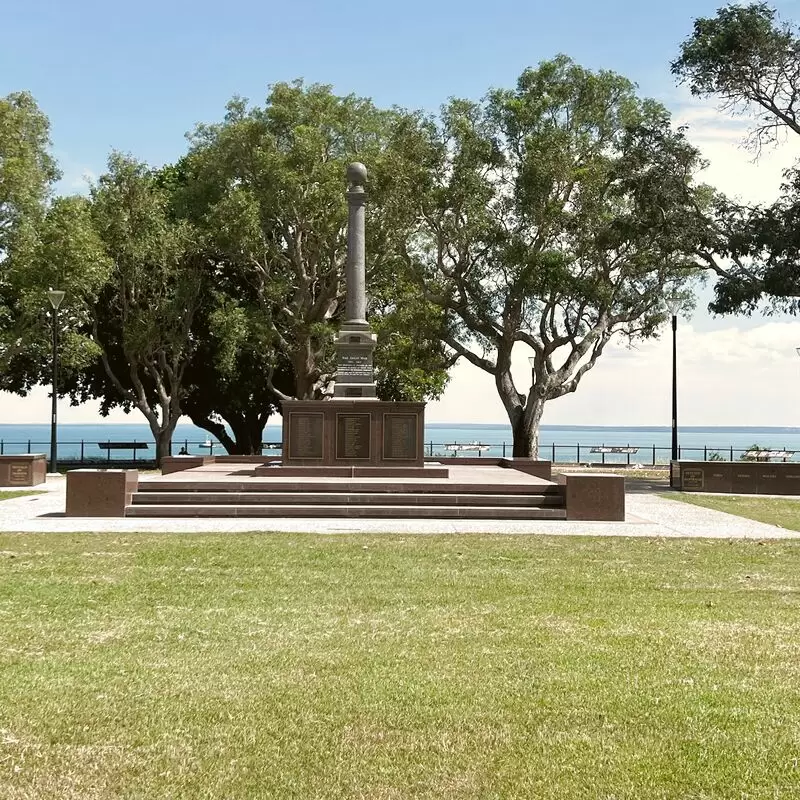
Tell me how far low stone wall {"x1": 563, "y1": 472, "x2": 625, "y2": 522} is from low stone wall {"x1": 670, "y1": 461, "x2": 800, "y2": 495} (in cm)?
1137

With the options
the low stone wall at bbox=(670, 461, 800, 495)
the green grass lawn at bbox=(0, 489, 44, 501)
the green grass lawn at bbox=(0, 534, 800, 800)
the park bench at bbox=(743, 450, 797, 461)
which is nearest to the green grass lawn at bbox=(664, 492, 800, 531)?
the low stone wall at bbox=(670, 461, 800, 495)

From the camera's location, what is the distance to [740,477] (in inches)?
1138

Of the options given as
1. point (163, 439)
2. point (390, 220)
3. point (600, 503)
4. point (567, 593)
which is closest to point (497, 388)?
point (390, 220)

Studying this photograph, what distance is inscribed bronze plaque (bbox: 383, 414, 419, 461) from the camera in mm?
23094

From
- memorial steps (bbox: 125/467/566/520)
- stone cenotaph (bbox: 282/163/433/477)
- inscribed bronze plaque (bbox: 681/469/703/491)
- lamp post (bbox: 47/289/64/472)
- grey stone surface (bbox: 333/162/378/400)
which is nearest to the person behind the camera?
memorial steps (bbox: 125/467/566/520)

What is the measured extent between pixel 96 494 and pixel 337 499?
470 cm

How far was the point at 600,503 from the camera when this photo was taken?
734 inches

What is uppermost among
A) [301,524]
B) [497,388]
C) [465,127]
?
[465,127]

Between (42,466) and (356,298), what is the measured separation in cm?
1169

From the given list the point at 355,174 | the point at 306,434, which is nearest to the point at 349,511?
the point at 306,434

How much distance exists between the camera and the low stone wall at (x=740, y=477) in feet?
94.0

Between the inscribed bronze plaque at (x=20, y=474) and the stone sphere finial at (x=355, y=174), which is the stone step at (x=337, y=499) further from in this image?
the inscribed bronze plaque at (x=20, y=474)

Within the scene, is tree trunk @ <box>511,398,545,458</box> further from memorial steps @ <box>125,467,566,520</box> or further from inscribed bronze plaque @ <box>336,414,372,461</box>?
memorial steps @ <box>125,467,566,520</box>

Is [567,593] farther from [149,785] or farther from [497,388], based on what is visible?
[497,388]
